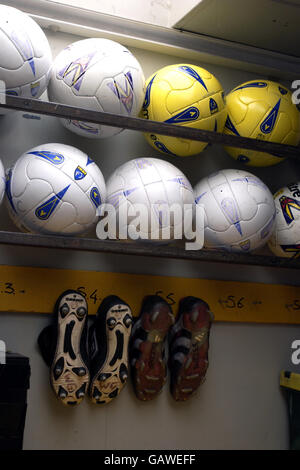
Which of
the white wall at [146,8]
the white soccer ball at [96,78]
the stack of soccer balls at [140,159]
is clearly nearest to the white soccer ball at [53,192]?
the stack of soccer balls at [140,159]

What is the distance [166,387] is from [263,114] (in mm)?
860

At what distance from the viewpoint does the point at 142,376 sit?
153 cm

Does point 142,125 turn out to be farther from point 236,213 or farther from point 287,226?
point 287,226

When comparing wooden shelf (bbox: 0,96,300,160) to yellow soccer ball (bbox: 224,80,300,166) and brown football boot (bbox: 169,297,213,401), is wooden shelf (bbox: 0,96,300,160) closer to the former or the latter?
yellow soccer ball (bbox: 224,80,300,166)

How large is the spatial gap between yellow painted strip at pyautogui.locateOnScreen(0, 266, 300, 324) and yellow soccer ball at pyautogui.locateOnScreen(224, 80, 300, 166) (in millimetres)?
447

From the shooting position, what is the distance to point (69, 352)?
143 cm

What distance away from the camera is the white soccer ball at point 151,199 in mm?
1434

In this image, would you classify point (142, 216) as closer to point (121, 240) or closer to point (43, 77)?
point (121, 240)

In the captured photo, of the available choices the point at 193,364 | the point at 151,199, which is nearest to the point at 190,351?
the point at 193,364

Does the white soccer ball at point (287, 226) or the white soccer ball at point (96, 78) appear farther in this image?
the white soccer ball at point (287, 226)

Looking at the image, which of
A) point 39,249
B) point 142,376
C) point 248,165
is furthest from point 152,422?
point 248,165

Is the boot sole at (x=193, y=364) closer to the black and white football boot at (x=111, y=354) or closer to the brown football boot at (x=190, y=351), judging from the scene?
the brown football boot at (x=190, y=351)

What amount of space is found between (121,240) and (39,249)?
0.82 ft

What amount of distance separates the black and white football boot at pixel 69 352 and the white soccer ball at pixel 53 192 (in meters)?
0.21
